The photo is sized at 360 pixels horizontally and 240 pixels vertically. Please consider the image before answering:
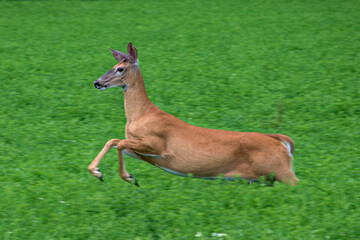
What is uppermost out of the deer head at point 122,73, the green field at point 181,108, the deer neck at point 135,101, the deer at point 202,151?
the deer head at point 122,73

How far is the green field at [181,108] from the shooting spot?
21.4 feet

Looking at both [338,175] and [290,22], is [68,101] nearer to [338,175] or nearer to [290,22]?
[338,175]

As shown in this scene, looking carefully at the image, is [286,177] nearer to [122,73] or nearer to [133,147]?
[133,147]

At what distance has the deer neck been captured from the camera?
763 cm

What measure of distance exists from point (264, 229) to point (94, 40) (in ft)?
42.0

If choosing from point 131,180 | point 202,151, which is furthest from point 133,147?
point 202,151

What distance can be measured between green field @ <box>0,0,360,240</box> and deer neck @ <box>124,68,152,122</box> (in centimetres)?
89

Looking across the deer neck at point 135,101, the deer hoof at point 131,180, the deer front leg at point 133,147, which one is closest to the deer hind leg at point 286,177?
the deer front leg at point 133,147

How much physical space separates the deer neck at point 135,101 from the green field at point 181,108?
892 mm

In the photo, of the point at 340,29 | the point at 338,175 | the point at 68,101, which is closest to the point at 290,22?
the point at 340,29

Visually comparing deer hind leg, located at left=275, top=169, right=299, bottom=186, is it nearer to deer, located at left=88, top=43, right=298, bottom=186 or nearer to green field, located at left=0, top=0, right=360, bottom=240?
deer, located at left=88, top=43, right=298, bottom=186

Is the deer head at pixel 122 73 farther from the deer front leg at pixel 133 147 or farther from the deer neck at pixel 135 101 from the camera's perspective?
the deer front leg at pixel 133 147

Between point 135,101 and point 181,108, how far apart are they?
4.58m

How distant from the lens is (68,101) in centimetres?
1268
